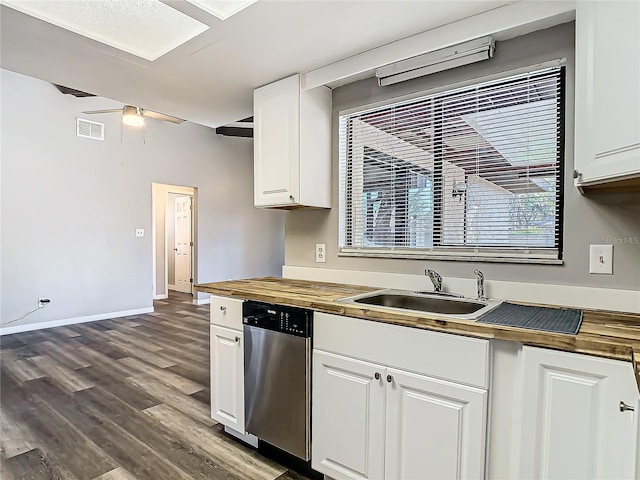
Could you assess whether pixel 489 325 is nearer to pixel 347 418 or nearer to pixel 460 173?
pixel 347 418

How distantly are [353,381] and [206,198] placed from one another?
5.38 m

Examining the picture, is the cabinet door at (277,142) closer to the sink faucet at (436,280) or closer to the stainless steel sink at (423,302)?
the stainless steel sink at (423,302)

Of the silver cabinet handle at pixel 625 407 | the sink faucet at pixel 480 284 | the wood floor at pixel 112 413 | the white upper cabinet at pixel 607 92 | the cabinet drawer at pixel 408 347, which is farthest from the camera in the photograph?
the wood floor at pixel 112 413

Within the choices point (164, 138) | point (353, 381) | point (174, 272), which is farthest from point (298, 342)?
point (174, 272)

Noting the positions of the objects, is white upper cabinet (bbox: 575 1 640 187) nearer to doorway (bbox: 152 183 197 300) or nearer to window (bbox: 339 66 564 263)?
window (bbox: 339 66 564 263)

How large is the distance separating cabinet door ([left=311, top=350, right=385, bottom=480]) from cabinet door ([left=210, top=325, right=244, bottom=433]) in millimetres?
512

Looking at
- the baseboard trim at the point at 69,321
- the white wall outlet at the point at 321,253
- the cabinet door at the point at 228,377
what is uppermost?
the white wall outlet at the point at 321,253

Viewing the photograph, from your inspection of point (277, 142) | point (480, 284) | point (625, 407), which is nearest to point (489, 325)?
point (625, 407)

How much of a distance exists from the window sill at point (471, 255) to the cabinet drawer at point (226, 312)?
0.80 m

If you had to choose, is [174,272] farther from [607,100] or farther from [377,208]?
[607,100]

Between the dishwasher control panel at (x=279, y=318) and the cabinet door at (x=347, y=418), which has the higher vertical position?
the dishwasher control panel at (x=279, y=318)

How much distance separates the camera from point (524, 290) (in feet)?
5.63

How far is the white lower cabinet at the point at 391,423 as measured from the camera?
1.29m

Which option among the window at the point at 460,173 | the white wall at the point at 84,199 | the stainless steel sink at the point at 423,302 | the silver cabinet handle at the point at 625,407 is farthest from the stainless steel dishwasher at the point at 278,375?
the white wall at the point at 84,199
